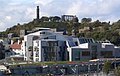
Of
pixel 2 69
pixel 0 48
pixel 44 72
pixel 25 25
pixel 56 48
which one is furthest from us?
pixel 25 25

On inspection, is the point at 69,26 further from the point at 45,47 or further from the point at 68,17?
the point at 45,47

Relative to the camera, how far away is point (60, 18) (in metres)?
121

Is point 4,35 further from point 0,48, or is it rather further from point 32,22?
point 0,48

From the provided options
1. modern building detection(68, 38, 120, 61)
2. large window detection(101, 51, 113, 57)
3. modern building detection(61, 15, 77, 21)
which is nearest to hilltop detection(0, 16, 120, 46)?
modern building detection(61, 15, 77, 21)

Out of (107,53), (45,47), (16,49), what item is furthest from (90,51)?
(16,49)

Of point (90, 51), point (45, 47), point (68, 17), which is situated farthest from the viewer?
point (68, 17)

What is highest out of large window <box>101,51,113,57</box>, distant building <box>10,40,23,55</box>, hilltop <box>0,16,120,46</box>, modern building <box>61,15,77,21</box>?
modern building <box>61,15,77,21</box>

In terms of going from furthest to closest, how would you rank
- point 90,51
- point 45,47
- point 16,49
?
point 16,49 → point 90,51 → point 45,47

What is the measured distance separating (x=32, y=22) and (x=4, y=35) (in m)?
13.0

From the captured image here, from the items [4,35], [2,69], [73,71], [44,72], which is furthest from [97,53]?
[4,35]

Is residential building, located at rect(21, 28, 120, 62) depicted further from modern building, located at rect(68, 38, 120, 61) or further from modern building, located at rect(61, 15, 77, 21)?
modern building, located at rect(61, 15, 77, 21)

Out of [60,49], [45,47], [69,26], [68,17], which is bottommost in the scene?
[60,49]

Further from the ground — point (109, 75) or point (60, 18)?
point (60, 18)

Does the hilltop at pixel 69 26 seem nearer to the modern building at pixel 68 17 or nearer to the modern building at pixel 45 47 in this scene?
the modern building at pixel 68 17
